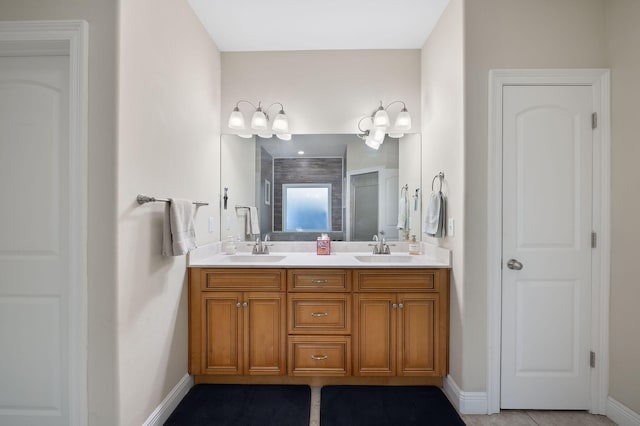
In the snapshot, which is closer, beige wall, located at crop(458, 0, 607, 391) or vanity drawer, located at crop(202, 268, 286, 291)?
beige wall, located at crop(458, 0, 607, 391)

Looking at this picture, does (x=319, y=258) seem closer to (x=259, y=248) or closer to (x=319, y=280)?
(x=319, y=280)

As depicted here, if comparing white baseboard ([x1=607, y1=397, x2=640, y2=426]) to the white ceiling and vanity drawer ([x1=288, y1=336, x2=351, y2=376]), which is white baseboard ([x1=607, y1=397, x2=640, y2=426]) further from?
the white ceiling

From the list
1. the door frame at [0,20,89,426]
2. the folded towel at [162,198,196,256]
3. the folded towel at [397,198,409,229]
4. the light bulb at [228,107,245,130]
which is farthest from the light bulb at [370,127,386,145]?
the door frame at [0,20,89,426]

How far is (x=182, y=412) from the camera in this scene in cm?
189

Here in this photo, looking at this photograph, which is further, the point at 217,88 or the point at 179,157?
the point at 217,88

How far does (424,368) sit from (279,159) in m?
2.07

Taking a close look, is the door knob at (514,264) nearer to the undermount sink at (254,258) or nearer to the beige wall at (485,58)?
the beige wall at (485,58)

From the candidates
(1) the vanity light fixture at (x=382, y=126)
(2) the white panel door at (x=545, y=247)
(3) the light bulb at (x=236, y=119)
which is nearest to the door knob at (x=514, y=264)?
(2) the white panel door at (x=545, y=247)

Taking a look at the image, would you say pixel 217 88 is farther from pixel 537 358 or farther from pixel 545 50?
pixel 537 358

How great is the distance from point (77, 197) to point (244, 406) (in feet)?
5.21

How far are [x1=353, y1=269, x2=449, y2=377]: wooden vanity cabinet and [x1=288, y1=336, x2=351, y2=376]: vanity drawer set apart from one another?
0.31 feet

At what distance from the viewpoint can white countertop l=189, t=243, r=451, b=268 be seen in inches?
83.8

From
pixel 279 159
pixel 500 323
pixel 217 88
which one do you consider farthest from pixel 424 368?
pixel 217 88

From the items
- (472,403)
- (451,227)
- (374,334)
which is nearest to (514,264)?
(451,227)
